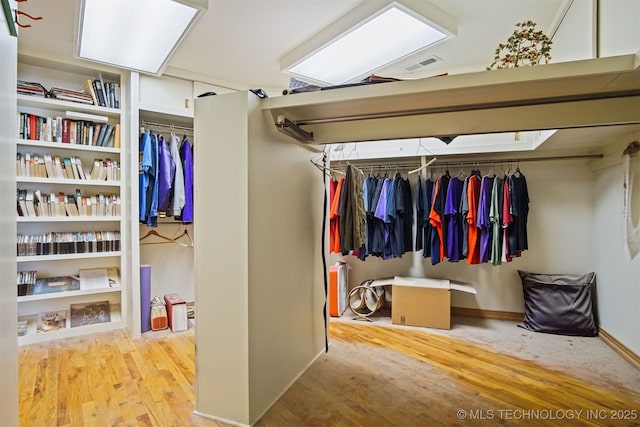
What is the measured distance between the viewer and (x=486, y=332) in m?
3.31

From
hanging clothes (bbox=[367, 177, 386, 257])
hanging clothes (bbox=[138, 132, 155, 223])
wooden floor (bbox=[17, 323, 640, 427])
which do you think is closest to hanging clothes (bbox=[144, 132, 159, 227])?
hanging clothes (bbox=[138, 132, 155, 223])

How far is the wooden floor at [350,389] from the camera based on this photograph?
6.23 feet

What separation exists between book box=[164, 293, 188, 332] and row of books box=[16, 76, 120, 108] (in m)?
2.00

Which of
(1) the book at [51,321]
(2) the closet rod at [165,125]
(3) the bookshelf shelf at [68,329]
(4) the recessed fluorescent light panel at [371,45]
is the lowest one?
(3) the bookshelf shelf at [68,329]

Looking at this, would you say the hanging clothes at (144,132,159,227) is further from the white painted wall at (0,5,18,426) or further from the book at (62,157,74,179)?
the white painted wall at (0,5,18,426)

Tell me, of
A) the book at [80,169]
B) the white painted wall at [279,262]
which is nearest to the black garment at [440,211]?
the white painted wall at [279,262]

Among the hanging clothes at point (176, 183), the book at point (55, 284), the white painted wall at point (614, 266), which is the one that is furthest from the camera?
the hanging clothes at point (176, 183)

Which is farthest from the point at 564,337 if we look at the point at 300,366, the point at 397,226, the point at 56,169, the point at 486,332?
the point at 56,169

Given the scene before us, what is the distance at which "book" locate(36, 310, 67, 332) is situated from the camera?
3.02 meters

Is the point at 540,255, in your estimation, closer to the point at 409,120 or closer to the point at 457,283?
the point at 457,283

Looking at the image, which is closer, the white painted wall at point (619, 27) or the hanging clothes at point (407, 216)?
the white painted wall at point (619, 27)

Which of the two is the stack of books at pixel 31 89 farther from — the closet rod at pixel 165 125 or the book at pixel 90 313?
the book at pixel 90 313

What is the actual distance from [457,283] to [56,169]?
13.6 feet

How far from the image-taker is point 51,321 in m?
3.08
